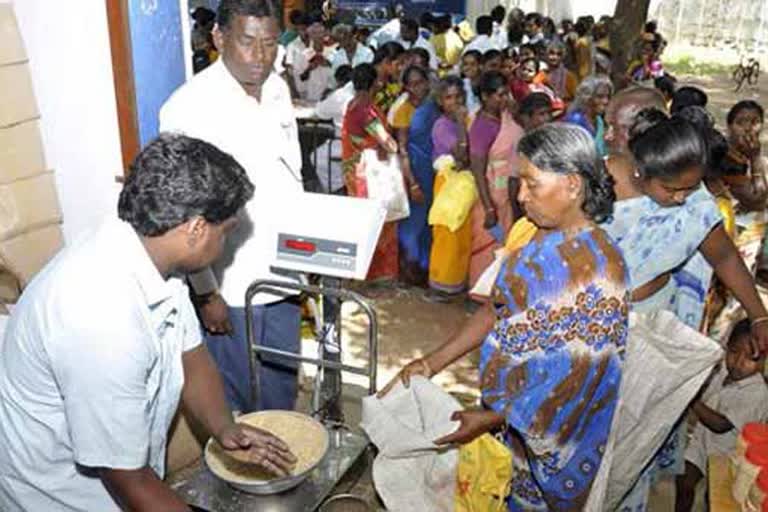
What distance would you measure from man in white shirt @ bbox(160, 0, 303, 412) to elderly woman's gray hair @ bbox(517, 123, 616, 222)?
79cm

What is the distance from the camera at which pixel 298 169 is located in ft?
9.13

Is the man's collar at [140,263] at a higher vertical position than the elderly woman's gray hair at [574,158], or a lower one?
lower

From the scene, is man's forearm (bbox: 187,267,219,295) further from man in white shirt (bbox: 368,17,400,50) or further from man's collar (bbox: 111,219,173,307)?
man in white shirt (bbox: 368,17,400,50)

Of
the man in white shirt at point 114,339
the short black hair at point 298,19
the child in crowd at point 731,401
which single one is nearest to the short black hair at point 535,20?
the short black hair at point 298,19

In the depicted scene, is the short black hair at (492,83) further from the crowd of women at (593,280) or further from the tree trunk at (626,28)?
the tree trunk at (626,28)

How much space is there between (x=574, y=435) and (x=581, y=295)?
17.0 inches

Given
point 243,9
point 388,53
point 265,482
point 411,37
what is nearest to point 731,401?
point 265,482

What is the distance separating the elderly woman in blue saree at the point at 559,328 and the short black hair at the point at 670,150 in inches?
17.0

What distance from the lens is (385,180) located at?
15.7 ft

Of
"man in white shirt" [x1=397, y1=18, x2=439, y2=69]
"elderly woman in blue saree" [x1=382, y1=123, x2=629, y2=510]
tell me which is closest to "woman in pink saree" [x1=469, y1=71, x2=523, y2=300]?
"elderly woman in blue saree" [x1=382, y1=123, x2=629, y2=510]

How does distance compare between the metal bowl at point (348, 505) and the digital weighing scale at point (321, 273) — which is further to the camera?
the metal bowl at point (348, 505)

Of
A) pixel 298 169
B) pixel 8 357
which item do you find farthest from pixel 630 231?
pixel 8 357

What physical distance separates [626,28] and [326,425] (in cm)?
479

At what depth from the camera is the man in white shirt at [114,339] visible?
1.47m
